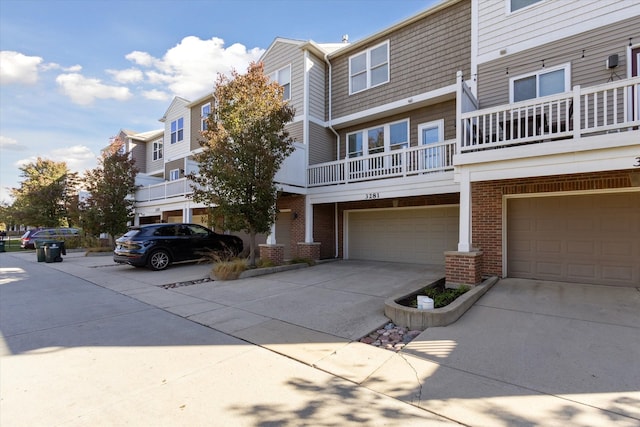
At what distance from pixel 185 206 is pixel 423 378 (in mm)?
14870

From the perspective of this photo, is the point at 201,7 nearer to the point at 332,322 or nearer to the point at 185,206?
the point at 185,206

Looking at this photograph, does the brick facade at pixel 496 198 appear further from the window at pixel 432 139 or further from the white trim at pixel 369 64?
the white trim at pixel 369 64

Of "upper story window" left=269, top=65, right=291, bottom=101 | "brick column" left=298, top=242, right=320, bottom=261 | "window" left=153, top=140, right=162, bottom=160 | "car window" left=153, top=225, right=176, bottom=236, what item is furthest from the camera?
"window" left=153, top=140, right=162, bottom=160

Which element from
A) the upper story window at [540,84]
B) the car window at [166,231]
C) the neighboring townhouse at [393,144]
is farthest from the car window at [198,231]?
the upper story window at [540,84]

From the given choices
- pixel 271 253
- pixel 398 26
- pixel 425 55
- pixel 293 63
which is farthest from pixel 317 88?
pixel 271 253

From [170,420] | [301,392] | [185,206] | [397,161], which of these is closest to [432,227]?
[397,161]

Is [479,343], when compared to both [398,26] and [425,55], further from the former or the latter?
[398,26]

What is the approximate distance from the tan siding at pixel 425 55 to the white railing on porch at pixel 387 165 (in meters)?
2.44

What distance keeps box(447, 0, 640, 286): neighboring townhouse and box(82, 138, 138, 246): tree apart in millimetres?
17442

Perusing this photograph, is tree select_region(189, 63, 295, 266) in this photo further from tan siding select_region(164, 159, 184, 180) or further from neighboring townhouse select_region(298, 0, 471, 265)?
tan siding select_region(164, 159, 184, 180)

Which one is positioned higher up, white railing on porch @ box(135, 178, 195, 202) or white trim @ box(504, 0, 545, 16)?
white trim @ box(504, 0, 545, 16)

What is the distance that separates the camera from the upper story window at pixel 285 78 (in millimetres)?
13641

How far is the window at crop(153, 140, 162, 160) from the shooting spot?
24.4 metres

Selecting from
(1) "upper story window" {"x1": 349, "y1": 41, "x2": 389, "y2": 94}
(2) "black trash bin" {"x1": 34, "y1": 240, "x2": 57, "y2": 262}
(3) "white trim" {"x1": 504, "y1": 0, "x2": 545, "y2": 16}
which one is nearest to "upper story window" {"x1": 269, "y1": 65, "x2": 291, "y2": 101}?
(1) "upper story window" {"x1": 349, "y1": 41, "x2": 389, "y2": 94}
